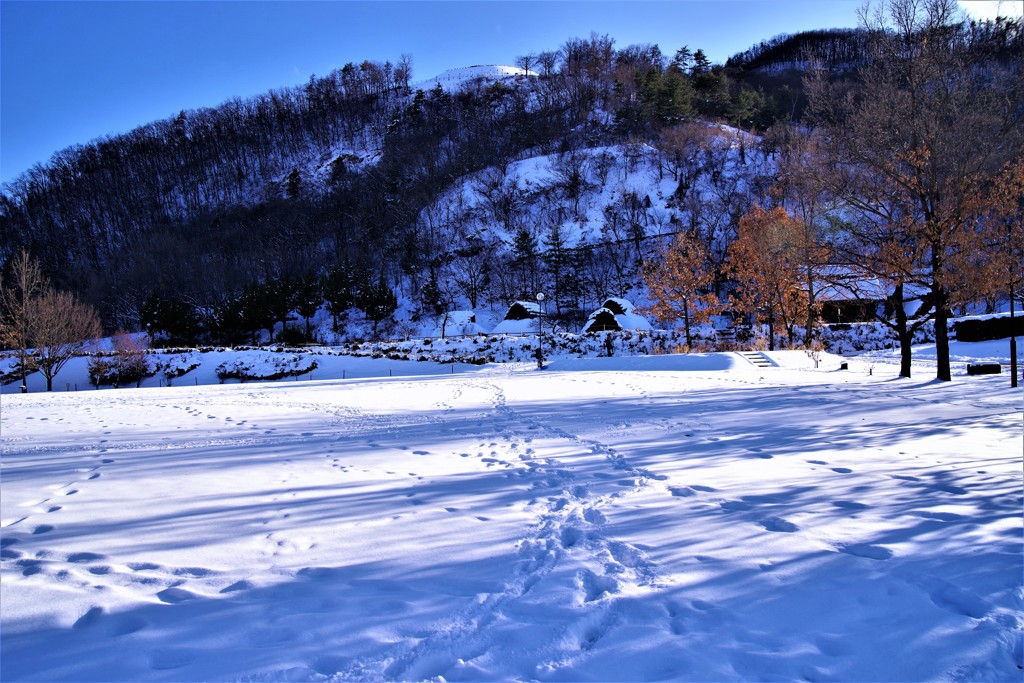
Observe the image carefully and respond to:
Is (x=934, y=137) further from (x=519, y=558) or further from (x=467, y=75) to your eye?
(x=467, y=75)

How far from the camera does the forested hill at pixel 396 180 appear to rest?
195ft

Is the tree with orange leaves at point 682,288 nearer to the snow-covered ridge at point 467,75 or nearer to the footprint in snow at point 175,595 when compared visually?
the footprint in snow at point 175,595

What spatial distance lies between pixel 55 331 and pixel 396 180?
62.0m

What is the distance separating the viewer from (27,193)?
3812 inches

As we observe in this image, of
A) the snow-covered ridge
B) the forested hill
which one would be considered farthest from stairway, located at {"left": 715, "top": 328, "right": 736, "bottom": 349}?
the snow-covered ridge

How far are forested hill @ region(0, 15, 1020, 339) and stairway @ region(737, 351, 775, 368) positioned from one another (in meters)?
33.3

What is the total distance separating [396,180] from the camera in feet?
268

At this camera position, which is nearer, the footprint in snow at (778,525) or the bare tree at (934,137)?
the footprint in snow at (778,525)

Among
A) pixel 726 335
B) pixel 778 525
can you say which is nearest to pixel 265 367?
pixel 726 335

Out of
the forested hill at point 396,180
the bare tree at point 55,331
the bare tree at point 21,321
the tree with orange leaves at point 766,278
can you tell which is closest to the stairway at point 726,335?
the tree with orange leaves at point 766,278

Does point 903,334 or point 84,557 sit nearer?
point 84,557

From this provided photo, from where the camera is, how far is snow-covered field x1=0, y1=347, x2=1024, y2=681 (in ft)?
7.41

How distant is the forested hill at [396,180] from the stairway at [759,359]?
33.3 m

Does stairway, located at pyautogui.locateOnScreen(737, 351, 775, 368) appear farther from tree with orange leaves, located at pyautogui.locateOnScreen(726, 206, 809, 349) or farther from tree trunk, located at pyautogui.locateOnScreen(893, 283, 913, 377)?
tree trunk, located at pyautogui.locateOnScreen(893, 283, 913, 377)
